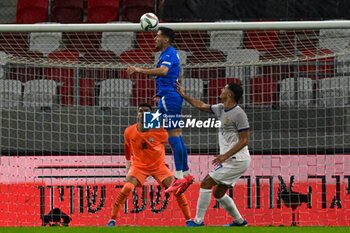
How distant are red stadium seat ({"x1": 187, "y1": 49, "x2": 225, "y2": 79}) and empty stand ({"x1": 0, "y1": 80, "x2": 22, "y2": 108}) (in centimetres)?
270

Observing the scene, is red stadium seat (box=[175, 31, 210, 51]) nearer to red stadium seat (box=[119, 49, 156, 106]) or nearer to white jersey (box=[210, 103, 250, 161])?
red stadium seat (box=[119, 49, 156, 106])

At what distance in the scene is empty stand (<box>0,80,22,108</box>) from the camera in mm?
9125

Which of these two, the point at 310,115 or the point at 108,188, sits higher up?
the point at 310,115

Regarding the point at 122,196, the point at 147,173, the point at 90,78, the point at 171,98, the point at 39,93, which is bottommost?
the point at 122,196

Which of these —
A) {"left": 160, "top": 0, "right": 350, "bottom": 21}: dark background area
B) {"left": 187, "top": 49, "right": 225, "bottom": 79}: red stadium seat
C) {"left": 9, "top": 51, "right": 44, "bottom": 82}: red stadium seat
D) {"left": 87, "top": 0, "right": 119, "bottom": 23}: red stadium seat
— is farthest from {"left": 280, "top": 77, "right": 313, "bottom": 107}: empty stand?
{"left": 87, "top": 0, "right": 119, "bottom": 23}: red stadium seat

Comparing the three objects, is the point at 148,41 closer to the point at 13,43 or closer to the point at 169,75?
the point at 13,43

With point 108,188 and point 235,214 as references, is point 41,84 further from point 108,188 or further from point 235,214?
point 235,214

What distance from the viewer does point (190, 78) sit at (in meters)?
8.90

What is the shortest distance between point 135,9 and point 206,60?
3.47 metres

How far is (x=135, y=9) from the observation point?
12008 mm

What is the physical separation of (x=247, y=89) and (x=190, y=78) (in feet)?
2.86

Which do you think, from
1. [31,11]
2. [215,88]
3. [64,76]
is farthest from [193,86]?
[31,11]

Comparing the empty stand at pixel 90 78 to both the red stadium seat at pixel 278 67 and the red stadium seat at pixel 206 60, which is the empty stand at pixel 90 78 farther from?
the red stadium seat at pixel 278 67

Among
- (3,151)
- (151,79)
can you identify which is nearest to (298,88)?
(151,79)
